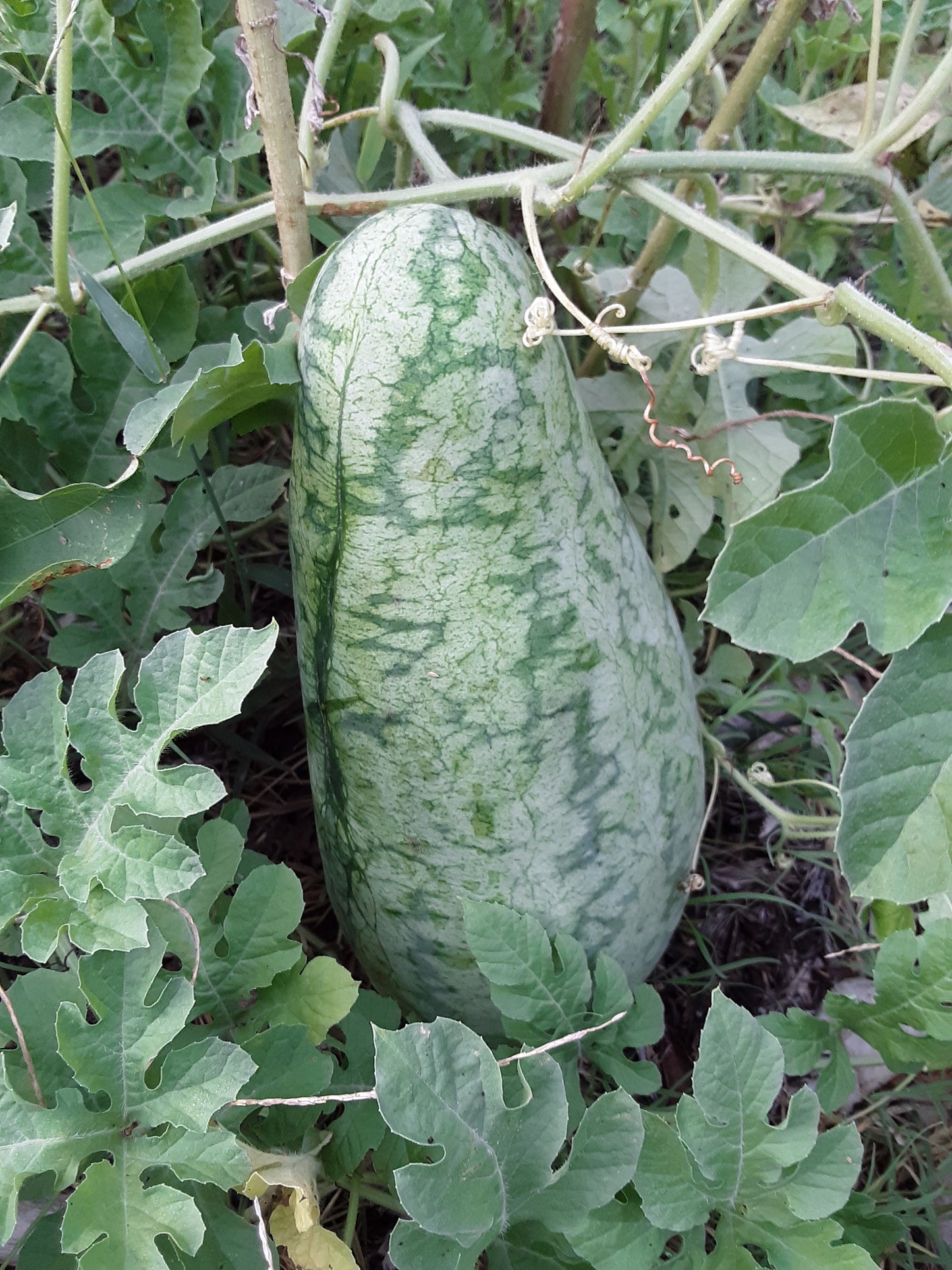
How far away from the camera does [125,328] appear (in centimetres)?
118

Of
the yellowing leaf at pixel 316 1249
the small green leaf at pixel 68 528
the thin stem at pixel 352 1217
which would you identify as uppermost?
the small green leaf at pixel 68 528

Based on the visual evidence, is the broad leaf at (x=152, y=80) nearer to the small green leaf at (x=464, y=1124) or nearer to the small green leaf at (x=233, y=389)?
the small green leaf at (x=233, y=389)

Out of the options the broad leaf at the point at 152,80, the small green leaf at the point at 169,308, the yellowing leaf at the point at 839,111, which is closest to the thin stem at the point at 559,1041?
the small green leaf at the point at 169,308

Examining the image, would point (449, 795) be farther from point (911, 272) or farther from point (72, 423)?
point (911, 272)

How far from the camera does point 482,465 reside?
1063 millimetres

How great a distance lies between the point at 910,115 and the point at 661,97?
340 millimetres

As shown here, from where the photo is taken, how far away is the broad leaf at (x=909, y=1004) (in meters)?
1.16

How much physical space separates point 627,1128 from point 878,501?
0.68 m

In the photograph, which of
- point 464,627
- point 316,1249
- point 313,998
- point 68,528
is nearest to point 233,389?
point 68,528

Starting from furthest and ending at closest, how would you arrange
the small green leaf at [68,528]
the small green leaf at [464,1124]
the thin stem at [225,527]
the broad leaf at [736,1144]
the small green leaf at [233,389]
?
1. the thin stem at [225,527]
2. the small green leaf at [68,528]
3. the small green leaf at [233,389]
4. the broad leaf at [736,1144]
5. the small green leaf at [464,1124]

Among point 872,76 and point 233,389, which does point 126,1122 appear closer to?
point 233,389

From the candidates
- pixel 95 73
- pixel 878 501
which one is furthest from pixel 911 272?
pixel 95 73

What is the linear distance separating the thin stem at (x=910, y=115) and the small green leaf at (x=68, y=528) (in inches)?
39.0

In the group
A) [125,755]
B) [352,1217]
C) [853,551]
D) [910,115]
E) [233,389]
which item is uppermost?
[910,115]
